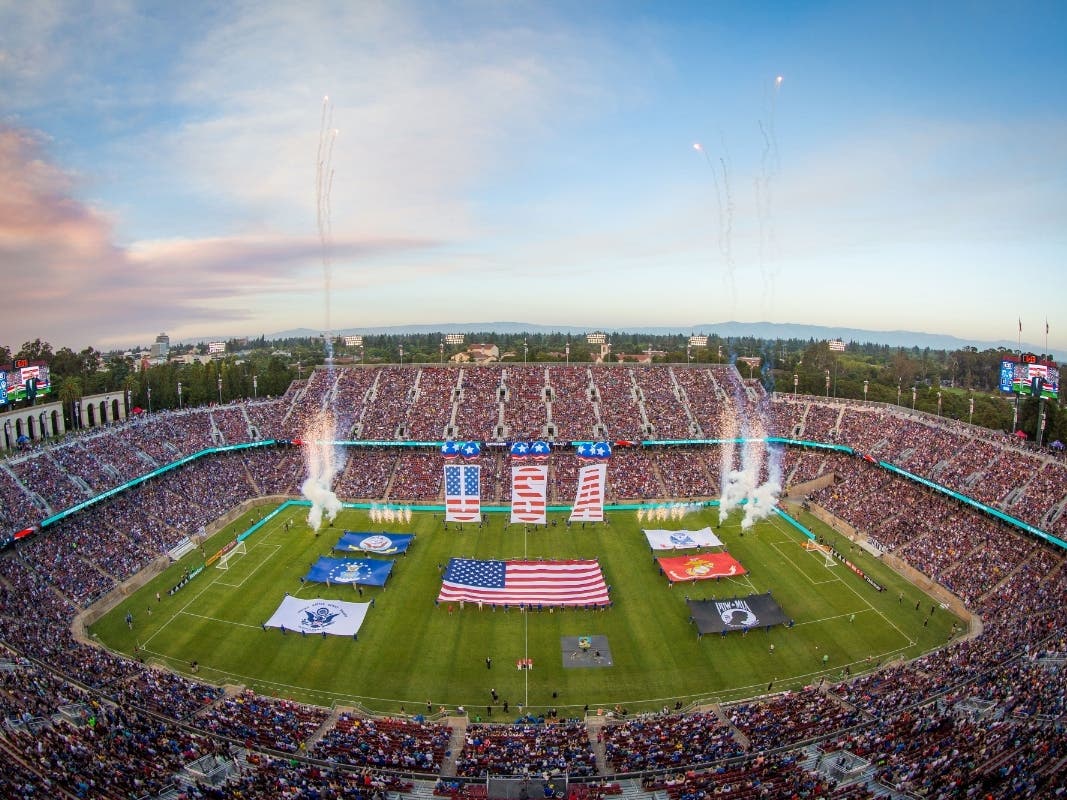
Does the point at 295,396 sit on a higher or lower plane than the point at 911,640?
higher

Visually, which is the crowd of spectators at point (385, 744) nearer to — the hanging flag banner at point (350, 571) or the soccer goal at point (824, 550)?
the hanging flag banner at point (350, 571)

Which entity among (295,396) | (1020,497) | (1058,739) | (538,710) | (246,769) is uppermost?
(295,396)

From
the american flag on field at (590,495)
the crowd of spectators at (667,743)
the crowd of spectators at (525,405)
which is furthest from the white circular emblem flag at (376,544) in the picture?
the crowd of spectators at (667,743)

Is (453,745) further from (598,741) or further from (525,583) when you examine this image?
(525,583)

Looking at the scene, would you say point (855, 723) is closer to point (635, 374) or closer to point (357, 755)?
point (357, 755)

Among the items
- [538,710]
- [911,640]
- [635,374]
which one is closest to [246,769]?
[538,710]

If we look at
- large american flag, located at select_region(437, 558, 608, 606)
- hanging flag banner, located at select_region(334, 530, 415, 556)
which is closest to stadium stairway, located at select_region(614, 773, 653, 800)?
large american flag, located at select_region(437, 558, 608, 606)
